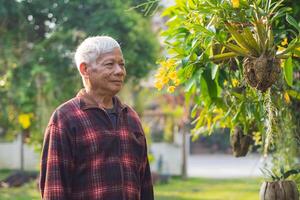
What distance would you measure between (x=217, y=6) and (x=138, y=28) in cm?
632

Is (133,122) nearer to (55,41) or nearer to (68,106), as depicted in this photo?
(68,106)

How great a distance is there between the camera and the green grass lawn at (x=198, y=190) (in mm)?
8734

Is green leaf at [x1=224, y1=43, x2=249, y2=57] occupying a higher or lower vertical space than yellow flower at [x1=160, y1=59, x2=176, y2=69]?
higher

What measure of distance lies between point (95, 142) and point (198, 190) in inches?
316

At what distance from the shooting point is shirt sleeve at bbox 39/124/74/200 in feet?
7.11

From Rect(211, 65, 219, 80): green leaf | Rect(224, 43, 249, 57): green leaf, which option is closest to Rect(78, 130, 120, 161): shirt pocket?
Rect(224, 43, 249, 57): green leaf

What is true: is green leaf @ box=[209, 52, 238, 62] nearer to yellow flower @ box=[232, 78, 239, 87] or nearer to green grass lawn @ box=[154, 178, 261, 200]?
yellow flower @ box=[232, 78, 239, 87]

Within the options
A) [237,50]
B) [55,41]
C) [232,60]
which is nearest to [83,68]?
[237,50]

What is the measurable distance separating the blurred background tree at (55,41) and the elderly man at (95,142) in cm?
520

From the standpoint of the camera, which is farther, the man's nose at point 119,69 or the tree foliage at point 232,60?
the tree foliage at point 232,60

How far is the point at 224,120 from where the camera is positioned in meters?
3.52

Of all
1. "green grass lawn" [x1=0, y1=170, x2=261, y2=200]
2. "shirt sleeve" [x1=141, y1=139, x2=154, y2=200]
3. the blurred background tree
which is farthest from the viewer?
"green grass lawn" [x1=0, y1=170, x2=261, y2=200]

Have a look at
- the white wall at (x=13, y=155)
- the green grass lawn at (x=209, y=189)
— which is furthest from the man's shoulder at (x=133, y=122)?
the white wall at (x=13, y=155)

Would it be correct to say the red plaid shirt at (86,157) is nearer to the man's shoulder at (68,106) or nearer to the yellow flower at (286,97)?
the man's shoulder at (68,106)
